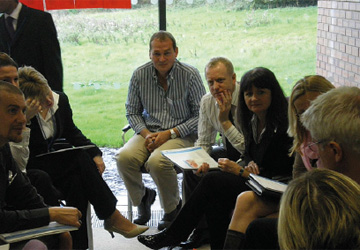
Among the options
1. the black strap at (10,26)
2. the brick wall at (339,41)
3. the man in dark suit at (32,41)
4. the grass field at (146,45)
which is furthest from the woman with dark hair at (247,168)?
the grass field at (146,45)

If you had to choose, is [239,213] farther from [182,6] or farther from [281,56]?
[281,56]

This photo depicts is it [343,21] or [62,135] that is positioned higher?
[343,21]

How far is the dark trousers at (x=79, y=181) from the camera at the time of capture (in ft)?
11.0

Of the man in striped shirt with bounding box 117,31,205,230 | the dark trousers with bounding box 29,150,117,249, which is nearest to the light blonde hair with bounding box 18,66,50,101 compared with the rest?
the dark trousers with bounding box 29,150,117,249

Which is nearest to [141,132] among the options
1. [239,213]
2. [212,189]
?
[212,189]

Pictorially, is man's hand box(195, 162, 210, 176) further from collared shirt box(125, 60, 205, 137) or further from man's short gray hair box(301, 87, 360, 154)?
man's short gray hair box(301, 87, 360, 154)

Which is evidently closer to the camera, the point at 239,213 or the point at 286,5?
the point at 239,213

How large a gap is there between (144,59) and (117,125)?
3.04 feet

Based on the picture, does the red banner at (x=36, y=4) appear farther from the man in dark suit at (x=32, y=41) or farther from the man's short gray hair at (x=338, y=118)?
the man's short gray hair at (x=338, y=118)

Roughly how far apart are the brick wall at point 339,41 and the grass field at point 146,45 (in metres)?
0.74

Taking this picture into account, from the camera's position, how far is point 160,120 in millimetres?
4219

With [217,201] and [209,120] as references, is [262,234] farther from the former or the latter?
[209,120]

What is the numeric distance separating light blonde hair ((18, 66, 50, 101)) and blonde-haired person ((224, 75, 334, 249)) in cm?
143

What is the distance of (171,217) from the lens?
3975 mm
